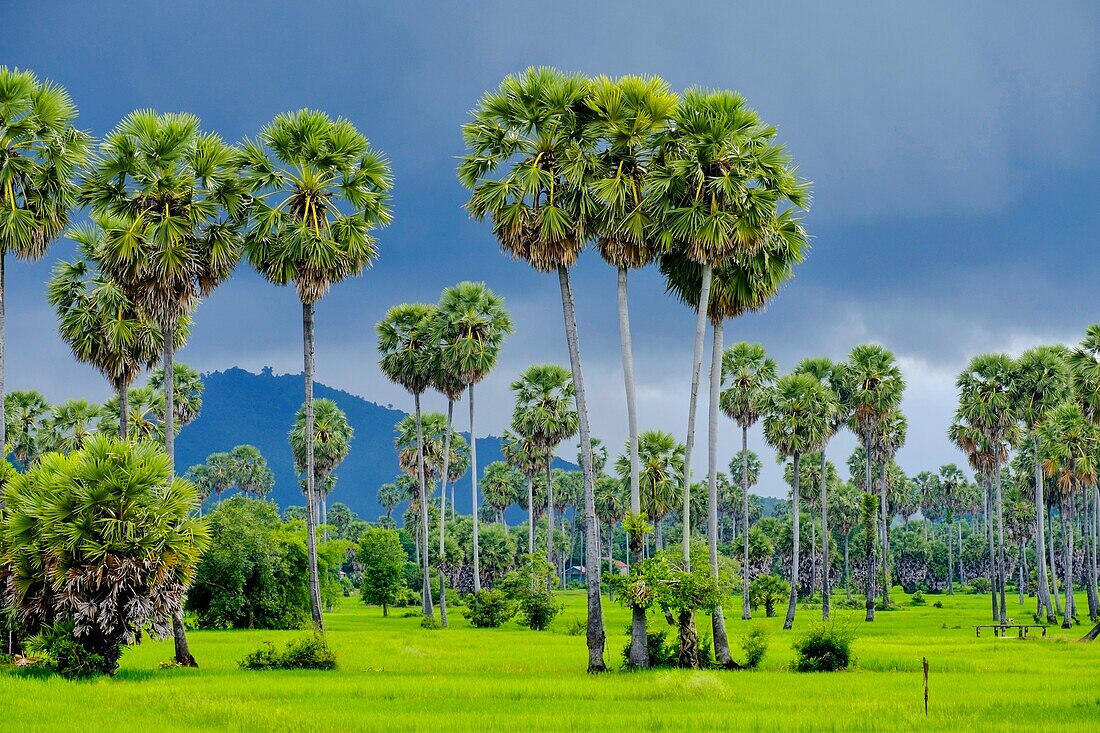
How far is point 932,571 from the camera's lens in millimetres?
140000

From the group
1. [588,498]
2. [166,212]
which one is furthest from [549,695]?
[166,212]

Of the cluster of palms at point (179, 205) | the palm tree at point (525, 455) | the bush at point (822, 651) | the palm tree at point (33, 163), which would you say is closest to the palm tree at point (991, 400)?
the palm tree at point (525, 455)

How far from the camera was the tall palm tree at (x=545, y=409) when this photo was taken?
2803 inches

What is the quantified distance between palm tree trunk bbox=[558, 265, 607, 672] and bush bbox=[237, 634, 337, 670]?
8720 mm

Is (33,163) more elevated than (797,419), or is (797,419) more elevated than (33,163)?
(33,163)

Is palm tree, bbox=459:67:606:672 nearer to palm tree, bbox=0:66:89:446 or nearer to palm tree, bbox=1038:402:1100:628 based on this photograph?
palm tree, bbox=0:66:89:446

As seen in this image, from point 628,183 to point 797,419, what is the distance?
1482 inches

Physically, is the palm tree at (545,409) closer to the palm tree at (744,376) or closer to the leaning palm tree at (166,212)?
the palm tree at (744,376)

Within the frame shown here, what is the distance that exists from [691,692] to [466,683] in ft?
21.6

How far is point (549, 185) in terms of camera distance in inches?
1216

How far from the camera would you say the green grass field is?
2034cm

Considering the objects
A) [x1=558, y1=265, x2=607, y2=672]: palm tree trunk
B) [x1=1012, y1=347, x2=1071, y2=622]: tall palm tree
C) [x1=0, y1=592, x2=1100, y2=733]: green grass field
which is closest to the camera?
[x1=0, y1=592, x2=1100, y2=733]: green grass field

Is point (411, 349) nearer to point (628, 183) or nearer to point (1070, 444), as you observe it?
point (628, 183)

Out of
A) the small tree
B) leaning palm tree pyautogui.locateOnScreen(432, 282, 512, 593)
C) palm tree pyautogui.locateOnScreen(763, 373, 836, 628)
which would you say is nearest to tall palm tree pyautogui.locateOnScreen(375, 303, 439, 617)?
leaning palm tree pyautogui.locateOnScreen(432, 282, 512, 593)
